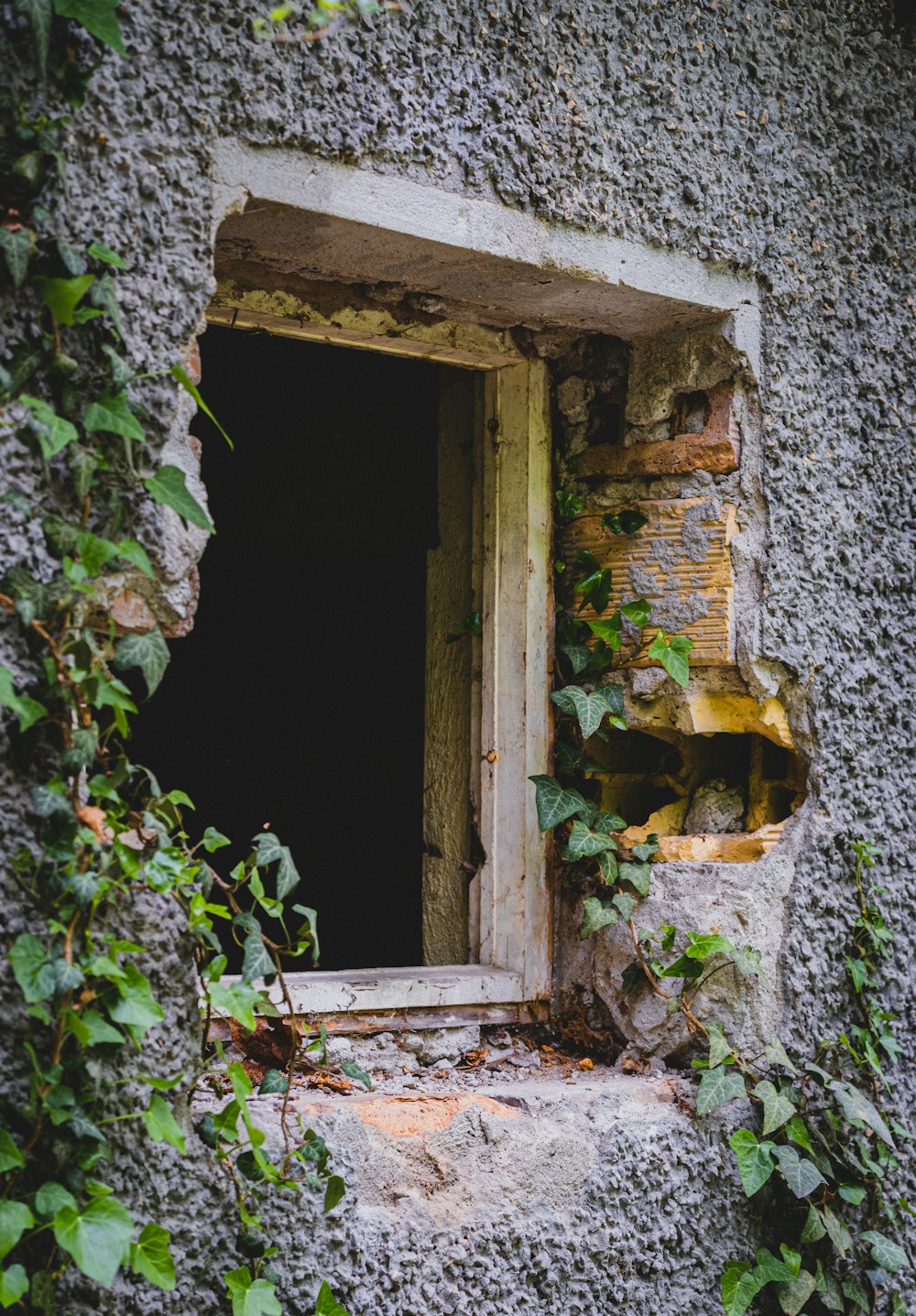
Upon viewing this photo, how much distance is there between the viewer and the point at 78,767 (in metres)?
1.97

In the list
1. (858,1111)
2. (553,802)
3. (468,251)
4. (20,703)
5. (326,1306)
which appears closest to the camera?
(20,703)

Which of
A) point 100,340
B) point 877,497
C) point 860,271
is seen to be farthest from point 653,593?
point 100,340

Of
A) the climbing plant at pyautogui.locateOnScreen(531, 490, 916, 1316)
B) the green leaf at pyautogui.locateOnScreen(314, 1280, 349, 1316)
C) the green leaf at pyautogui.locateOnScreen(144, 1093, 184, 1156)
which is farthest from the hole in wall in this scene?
the green leaf at pyautogui.locateOnScreen(144, 1093, 184, 1156)

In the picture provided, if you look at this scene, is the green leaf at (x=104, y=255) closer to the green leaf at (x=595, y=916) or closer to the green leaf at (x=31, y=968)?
the green leaf at (x=31, y=968)

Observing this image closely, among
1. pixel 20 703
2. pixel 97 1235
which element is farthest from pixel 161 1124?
pixel 20 703

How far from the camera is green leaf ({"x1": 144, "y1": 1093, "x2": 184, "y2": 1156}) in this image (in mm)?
1984

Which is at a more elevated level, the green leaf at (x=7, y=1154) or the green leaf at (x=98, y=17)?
the green leaf at (x=98, y=17)

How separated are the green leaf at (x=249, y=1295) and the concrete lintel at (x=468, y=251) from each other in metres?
1.70

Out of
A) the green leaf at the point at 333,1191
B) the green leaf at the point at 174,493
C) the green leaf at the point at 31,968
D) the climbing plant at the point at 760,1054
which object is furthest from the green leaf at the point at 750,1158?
the green leaf at the point at 174,493

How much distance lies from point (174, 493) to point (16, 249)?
0.41m

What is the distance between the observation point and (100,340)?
208 cm

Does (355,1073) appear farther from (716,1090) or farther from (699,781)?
(699,781)

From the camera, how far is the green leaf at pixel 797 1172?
8.84 ft

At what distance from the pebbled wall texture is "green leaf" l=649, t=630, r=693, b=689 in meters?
0.23
